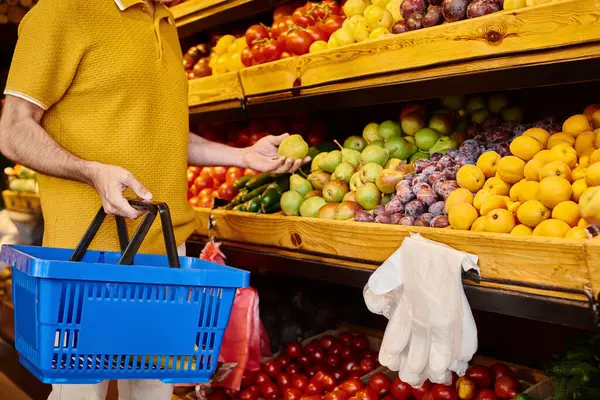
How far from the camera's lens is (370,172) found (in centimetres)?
249

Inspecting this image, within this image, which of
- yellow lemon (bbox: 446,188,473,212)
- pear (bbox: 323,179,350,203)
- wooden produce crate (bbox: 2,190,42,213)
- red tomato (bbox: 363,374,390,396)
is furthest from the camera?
wooden produce crate (bbox: 2,190,42,213)

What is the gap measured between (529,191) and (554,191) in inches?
3.9

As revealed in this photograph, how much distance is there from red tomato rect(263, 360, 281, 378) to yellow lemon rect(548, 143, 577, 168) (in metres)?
1.59

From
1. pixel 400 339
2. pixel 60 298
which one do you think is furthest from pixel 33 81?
pixel 400 339

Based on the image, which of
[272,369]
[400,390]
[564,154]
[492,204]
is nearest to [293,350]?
[272,369]

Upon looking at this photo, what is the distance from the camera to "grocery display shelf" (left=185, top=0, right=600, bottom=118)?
1676 millimetres

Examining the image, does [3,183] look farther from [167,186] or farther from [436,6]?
[436,6]

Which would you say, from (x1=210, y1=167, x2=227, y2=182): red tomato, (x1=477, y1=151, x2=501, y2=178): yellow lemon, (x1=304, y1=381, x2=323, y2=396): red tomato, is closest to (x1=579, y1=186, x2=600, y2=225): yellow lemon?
(x1=477, y1=151, x2=501, y2=178): yellow lemon

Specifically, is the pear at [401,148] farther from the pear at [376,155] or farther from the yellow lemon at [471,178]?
the yellow lemon at [471,178]

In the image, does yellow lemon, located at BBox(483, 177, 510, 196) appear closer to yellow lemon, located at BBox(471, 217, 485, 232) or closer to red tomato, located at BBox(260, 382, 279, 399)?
yellow lemon, located at BBox(471, 217, 485, 232)

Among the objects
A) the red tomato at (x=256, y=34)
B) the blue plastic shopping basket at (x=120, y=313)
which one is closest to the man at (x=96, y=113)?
the blue plastic shopping basket at (x=120, y=313)

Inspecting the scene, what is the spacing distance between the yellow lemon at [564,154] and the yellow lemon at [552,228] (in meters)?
0.24

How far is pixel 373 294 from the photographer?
79.6 inches

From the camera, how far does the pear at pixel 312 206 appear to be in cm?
257
